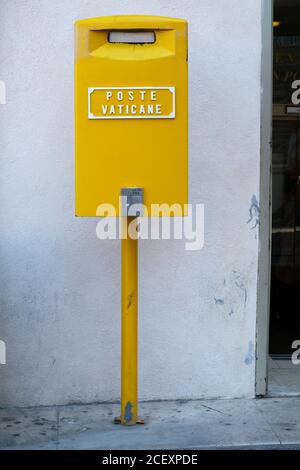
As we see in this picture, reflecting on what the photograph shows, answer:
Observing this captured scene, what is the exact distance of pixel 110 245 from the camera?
467cm

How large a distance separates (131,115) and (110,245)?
3.73 ft

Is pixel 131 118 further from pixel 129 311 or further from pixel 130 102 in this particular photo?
pixel 129 311

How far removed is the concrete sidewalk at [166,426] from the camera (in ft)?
13.1

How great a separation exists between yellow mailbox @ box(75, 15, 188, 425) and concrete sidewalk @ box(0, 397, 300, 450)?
1.36 m

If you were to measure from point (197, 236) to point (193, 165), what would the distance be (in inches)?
19.4

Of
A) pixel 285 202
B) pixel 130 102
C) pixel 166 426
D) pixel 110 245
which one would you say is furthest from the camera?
pixel 285 202

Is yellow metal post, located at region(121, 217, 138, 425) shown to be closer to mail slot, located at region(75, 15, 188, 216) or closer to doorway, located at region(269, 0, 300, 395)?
mail slot, located at region(75, 15, 188, 216)

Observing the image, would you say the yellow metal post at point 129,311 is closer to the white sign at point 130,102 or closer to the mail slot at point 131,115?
the mail slot at point 131,115

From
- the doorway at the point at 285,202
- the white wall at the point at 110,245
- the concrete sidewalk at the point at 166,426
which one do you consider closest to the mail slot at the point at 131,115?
the white wall at the point at 110,245

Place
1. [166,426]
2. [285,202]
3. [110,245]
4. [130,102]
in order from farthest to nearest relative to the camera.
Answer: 1. [285,202]
2. [110,245]
3. [166,426]
4. [130,102]

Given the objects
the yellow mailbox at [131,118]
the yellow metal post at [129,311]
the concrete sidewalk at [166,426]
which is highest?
the yellow mailbox at [131,118]

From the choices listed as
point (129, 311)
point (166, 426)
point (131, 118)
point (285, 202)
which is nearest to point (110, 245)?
point (129, 311)

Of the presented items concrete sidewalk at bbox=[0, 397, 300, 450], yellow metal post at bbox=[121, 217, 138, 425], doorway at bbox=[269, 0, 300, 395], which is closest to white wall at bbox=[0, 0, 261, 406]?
concrete sidewalk at bbox=[0, 397, 300, 450]

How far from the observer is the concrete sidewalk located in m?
4.00
